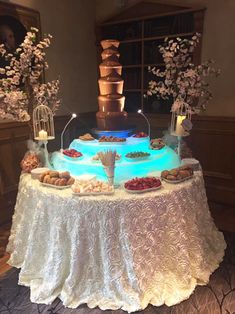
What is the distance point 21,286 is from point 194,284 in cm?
125

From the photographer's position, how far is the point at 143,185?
187cm

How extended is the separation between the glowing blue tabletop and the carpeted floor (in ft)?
2.97

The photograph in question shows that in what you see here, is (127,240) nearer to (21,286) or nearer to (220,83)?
(21,286)

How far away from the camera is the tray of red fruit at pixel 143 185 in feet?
6.03

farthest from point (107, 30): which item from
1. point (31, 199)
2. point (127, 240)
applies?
point (127, 240)

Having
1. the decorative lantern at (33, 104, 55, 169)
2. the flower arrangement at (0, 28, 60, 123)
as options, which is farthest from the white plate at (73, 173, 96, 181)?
the flower arrangement at (0, 28, 60, 123)

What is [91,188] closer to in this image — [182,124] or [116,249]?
[116,249]

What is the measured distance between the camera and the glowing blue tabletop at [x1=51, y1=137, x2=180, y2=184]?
2.12 meters

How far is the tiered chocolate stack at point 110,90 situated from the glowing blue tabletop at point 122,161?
7.6 inches

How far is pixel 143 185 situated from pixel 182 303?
0.82m

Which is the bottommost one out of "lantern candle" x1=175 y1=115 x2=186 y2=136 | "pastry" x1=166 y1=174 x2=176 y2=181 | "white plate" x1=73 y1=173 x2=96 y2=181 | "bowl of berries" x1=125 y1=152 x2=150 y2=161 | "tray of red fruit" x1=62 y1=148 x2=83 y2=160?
"white plate" x1=73 y1=173 x2=96 y2=181

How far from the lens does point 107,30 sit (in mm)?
3953

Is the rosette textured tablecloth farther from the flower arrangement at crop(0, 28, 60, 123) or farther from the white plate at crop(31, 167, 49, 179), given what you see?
the flower arrangement at crop(0, 28, 60, 123)

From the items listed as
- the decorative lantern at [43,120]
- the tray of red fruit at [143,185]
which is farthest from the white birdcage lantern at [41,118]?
the tray of red fruit at [143,185]
